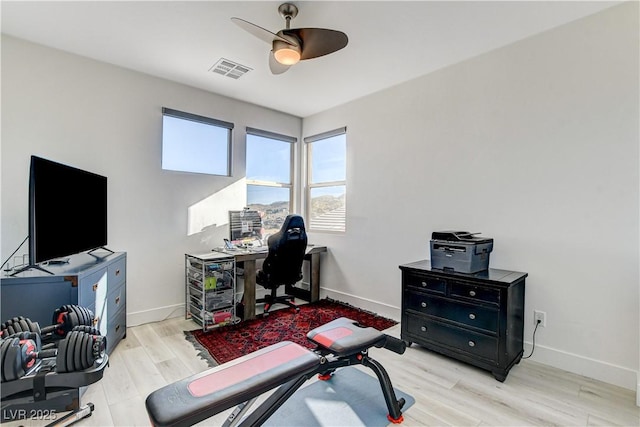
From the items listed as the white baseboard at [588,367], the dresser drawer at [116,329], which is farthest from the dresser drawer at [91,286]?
the white baseboard at [588,367]

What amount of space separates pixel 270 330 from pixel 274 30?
2.73m

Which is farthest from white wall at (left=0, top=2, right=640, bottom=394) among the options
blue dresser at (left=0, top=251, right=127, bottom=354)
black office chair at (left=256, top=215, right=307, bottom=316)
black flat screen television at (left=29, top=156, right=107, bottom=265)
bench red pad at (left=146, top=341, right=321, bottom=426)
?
bench red pad at (left=146, top=341, right=321, bottom=426)

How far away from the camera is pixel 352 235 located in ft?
12.9

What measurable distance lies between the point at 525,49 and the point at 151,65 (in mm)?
3430

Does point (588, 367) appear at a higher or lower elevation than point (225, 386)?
lower

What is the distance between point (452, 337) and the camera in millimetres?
2428

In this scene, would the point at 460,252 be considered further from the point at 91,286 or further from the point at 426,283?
the point at 91,286

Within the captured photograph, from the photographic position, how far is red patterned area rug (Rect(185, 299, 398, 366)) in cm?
265

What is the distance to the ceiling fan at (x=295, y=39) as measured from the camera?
1965mm

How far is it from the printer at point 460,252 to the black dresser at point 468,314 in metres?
0.07

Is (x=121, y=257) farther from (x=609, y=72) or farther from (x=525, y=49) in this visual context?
(x=609, y=72)

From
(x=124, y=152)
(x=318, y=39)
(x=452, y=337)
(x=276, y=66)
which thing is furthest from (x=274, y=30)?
(x=452, y=337)

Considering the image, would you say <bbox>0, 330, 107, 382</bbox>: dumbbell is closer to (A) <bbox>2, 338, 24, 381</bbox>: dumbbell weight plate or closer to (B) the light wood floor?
(A) <bbox>2, 338, 24, 381</bbox>: dumbbell weight plate

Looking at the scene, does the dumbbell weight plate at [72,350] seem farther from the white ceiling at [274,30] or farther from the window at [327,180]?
the window at [327,180]
